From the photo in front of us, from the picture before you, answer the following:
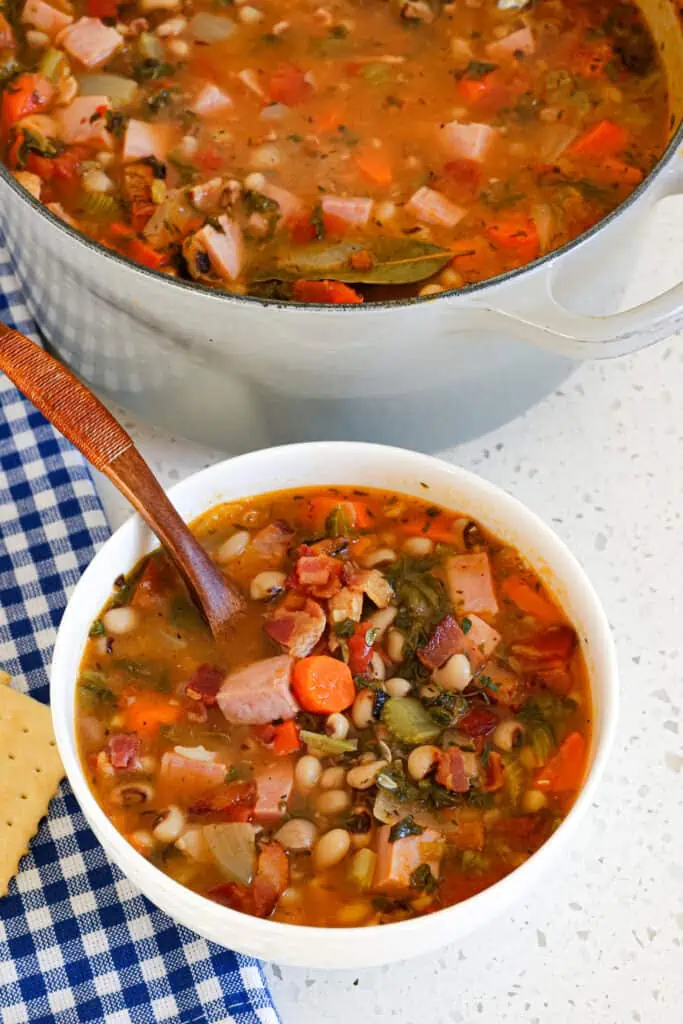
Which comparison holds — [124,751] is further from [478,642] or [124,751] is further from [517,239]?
[517,239]

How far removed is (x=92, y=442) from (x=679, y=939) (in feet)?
3.72

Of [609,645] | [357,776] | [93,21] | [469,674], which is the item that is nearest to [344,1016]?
[357,776]

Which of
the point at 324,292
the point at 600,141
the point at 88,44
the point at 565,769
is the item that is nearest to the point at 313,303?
the point at 324,292

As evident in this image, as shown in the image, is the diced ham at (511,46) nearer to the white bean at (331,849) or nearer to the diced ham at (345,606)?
the diced ham at (345,606)

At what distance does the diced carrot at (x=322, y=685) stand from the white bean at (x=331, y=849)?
0.56 ft

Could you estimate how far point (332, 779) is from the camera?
1.71 m

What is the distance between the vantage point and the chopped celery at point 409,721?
5.72ft

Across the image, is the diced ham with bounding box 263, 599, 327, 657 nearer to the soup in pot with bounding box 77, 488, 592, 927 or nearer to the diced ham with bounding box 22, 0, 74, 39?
the soup in pot with bounding box 77, 488, 592, 927

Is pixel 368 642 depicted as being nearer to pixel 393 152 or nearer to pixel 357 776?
pixel 357 776

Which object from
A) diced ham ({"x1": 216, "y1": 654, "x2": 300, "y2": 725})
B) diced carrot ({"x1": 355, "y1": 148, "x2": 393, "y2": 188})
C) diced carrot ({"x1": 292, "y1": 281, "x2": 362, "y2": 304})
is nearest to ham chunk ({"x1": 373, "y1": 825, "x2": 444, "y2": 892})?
diced ham ({"x1": 216, "y1": 654, "x2": 300, "y2": 725})

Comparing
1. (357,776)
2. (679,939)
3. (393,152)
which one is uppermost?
(393,152)

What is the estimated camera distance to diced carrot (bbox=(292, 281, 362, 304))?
2.08m

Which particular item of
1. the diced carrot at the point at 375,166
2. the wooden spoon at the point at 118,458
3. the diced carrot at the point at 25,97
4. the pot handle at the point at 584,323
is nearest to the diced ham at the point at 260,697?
→ the wooden spoon at the point at 118,458

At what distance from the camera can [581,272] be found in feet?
6.38
